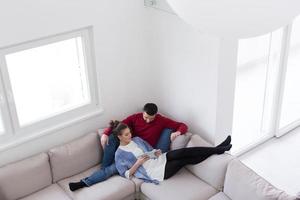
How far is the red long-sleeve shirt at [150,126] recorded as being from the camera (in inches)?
180

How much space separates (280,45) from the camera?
5055 millimetres

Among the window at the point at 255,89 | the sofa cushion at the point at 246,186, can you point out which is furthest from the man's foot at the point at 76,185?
the window at the point at 255,89

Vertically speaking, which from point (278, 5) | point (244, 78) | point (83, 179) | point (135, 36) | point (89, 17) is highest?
point (278, 5)

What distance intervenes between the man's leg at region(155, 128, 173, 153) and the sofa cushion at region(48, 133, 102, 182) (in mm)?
679

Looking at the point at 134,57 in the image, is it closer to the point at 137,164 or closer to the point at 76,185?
the point at 137,164

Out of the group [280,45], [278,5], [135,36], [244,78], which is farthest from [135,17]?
[278,5]

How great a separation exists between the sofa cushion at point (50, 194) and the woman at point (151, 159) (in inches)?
24.7

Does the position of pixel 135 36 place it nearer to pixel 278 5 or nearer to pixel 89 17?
pixel 89 17

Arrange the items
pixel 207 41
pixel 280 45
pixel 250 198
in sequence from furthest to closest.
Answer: pixel 280 45
pixel 207 41
pixel 250 198

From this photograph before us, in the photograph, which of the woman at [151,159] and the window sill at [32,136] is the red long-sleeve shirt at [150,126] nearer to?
the woman at [151,159]

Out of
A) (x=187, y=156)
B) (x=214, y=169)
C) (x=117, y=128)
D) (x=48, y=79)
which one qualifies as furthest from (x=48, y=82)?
(x=214, y=169)

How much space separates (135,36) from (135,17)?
217 mm

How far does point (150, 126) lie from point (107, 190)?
0.87 metres

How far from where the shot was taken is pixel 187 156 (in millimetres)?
4246
